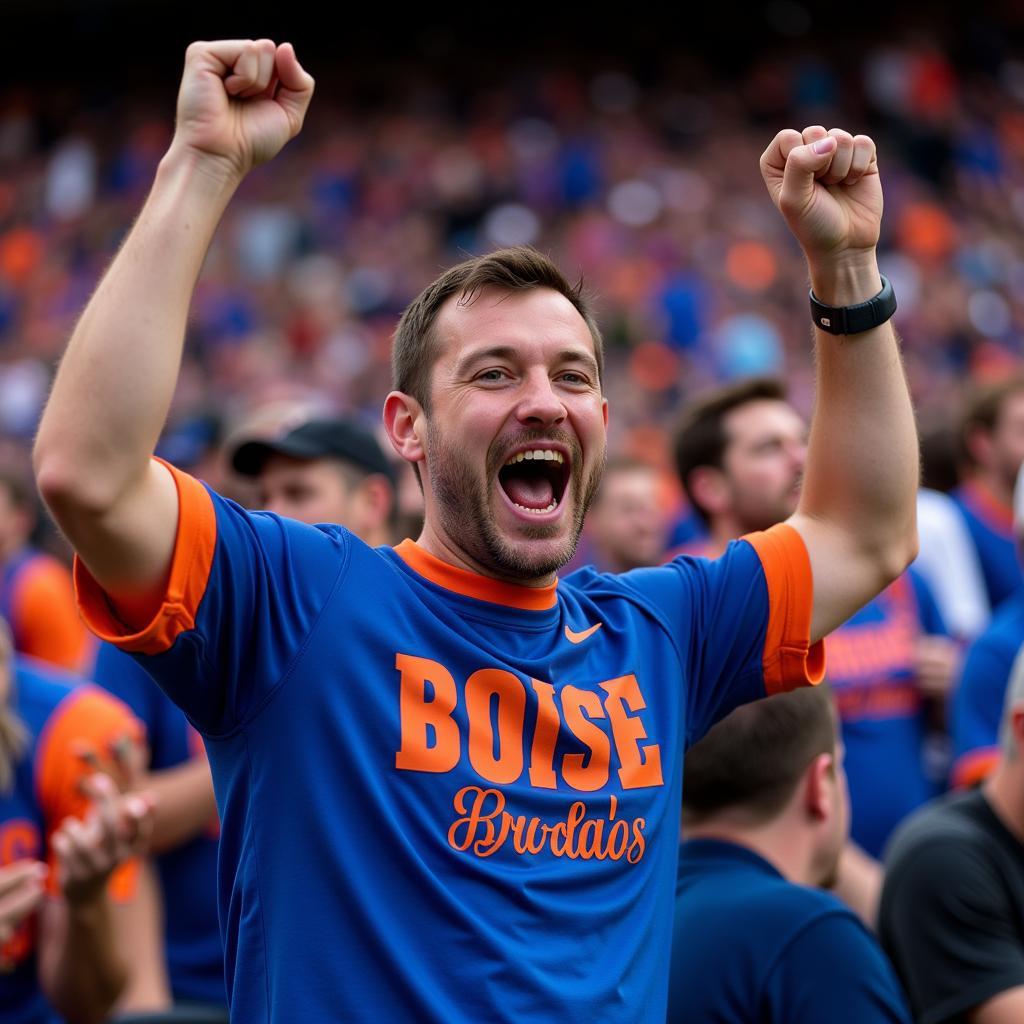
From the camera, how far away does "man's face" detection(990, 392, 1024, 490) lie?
537cm

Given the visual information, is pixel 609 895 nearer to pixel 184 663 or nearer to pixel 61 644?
pixel 184 663

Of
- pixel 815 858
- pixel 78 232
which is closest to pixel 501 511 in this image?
pixel 815 858

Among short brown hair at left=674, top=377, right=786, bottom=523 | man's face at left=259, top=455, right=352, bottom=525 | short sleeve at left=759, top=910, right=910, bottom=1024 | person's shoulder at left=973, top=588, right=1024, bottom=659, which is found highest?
short brown hair at left=674, top=377, right=786, bottom=523

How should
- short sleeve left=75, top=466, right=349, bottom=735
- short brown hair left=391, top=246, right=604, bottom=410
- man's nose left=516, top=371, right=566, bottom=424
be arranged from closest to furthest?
1. short sleeve left=75, top=466, right=349, bottom=735
2. man's nose left=516, top=371, right=566, bottom=424
3. short brown hair left=391, top=246, right=604, bottom=410

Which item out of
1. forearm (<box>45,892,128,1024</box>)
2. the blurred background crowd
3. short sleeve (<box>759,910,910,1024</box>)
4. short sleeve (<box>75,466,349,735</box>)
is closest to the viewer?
short sleeve (<box>75,466,349,735</box>)

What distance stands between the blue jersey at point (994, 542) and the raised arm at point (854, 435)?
10.5 ft

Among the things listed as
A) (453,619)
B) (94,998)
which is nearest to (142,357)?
(453,619)

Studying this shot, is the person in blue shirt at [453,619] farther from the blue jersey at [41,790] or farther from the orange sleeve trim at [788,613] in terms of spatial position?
the blue jersey at [41,790]

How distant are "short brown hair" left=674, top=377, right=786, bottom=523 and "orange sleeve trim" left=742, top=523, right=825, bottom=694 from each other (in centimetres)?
238

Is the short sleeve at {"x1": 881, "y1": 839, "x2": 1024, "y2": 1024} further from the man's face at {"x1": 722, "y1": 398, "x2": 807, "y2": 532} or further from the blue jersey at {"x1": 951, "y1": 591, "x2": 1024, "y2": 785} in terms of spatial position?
the man's face at {"x1": 722, "y1": 398, "x2": 807, "y2": 532}

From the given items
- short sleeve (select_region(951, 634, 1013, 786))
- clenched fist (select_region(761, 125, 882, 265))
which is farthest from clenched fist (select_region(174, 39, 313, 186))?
short sleeve (select_region(951, 634, 1013, 786))

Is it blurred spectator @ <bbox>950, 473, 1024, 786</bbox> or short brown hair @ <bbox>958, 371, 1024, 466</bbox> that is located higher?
short brown hair @ <bbox>958, 371, 1024, 466</bbox>

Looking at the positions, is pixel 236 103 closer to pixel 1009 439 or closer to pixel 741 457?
pixel 741 457

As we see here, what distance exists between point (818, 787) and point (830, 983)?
0.46 m
